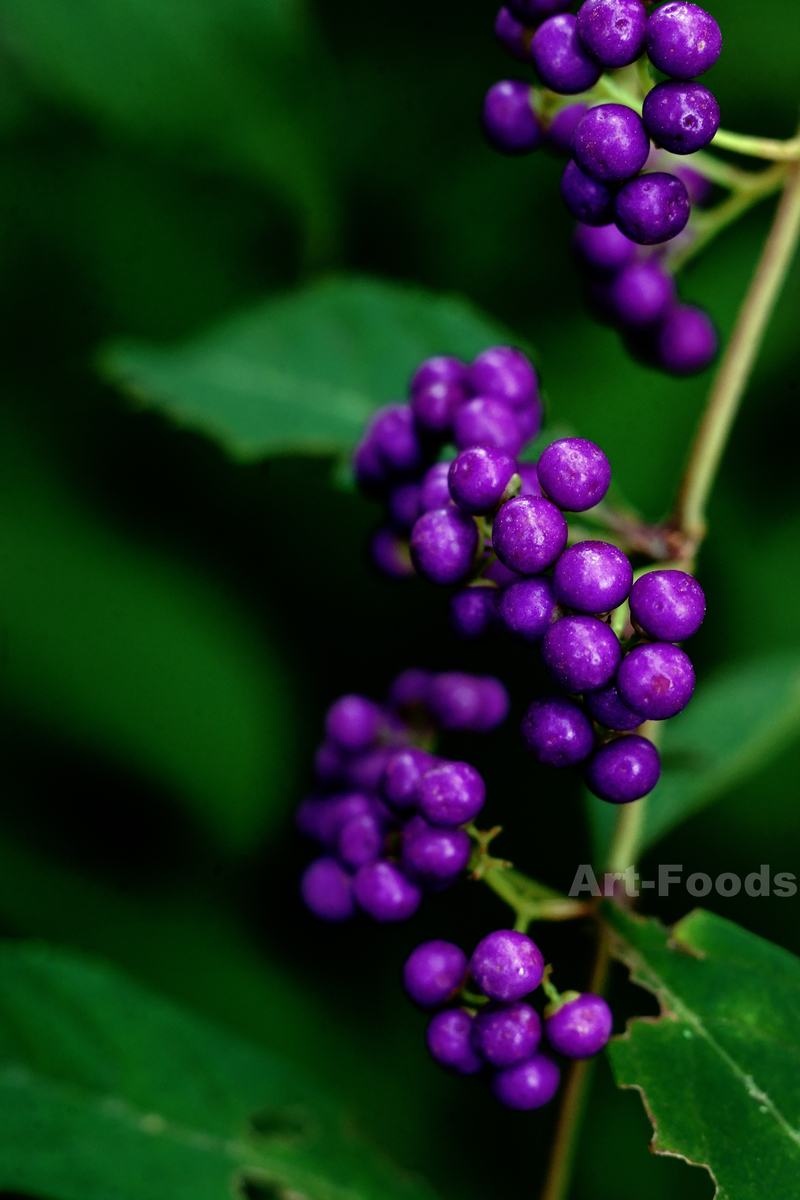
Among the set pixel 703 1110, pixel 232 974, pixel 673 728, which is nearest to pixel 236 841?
pixel 232 974

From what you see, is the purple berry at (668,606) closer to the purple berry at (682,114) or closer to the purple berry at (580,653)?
the purple berry at (580,653)

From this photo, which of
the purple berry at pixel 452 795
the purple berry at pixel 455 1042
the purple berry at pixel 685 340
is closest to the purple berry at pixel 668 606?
the purple berry at pixel 452 795

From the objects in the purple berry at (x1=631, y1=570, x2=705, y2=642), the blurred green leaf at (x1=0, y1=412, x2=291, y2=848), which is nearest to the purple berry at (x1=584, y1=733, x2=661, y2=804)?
the purple berry at (x1=631, y1=570, x2=705, y2=642)

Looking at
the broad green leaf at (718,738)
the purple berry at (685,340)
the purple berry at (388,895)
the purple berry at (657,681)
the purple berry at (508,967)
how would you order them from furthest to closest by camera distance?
the broad green leaf at (718,738), the purple berry at (685,340), the purple berry at (388,895), the purple berry at (508,967), the purple berry at (657,681)

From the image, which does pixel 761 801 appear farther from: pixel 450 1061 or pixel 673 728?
pixel 450 1061

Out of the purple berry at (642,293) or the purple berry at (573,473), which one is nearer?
the purple berry at (573,473)

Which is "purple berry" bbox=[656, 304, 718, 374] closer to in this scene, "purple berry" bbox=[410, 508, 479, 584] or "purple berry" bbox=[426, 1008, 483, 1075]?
"purple berry" bbox=[410, 508, 479, 584]
